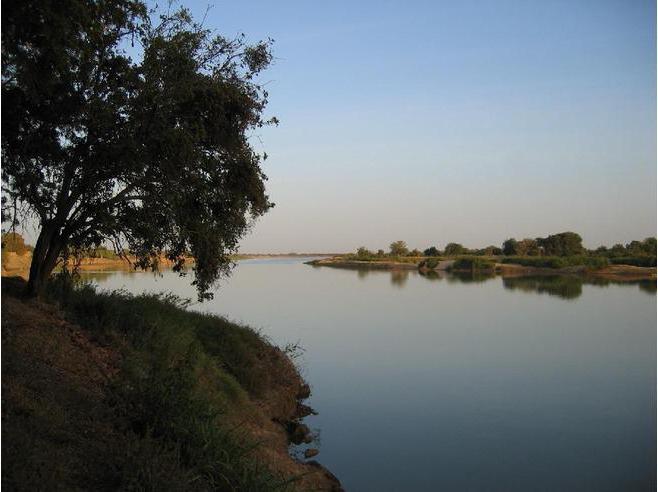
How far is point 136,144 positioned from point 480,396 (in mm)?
11702

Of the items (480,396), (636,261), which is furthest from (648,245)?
(480,396)

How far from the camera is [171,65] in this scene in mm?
10414

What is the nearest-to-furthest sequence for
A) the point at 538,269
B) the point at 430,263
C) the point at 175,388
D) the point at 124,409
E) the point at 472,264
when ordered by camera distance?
1. the point at 124,409
2. the point at 175,388
3. the point at 538,269
4. the point at 472,264
5. the point at 430,263

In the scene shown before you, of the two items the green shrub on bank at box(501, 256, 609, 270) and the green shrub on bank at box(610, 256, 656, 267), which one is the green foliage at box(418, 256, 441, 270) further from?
the green shrub on bank at box(610, 256, 656, 267)

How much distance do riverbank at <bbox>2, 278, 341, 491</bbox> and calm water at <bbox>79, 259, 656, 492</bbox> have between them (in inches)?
82.4

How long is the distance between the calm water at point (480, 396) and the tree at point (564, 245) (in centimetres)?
6443

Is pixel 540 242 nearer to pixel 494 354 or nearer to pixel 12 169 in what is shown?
pixel 494 354

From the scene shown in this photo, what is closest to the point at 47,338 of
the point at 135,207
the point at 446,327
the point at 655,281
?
the point at 135,207

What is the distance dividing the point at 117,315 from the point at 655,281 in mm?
70414

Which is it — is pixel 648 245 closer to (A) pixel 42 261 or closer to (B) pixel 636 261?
(B) pixel 636 261

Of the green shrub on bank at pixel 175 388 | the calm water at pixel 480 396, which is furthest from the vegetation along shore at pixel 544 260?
the green shrub on bank at pixel 175 388

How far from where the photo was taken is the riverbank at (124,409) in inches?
210

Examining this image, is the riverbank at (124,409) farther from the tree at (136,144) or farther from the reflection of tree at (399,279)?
the reflection of tree at (399,279)

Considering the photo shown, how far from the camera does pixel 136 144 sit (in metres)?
9.41
